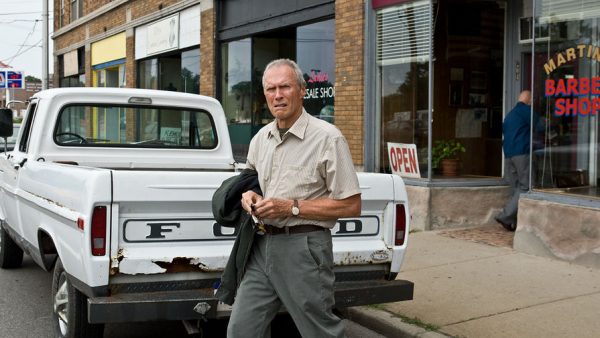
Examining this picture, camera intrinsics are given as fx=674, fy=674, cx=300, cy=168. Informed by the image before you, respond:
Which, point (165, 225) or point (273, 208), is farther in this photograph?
point (165, 225)

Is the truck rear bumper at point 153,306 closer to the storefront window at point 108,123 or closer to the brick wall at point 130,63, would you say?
the storefront window at point 108,123

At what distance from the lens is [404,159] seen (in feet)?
32.0

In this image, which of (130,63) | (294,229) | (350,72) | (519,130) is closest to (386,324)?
(294,229)

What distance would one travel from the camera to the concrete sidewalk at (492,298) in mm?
4977

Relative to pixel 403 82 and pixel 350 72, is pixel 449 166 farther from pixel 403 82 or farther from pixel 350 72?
pixel 350 72

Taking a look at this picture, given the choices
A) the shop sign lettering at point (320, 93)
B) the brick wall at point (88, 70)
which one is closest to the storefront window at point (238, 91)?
the shop sign lettering at point (320, 93)

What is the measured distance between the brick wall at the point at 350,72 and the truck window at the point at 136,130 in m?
3.94

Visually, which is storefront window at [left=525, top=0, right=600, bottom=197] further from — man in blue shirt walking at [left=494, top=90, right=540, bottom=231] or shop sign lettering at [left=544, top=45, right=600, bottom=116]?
man in blue shirt walking at [left=494, top=90, right=540, bottom=231]

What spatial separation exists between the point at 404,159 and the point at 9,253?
5362 millimetres

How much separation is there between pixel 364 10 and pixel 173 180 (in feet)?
22.6

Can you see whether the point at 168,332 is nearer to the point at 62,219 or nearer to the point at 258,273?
the point at 62,219

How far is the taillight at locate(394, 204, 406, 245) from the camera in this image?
4.53 m

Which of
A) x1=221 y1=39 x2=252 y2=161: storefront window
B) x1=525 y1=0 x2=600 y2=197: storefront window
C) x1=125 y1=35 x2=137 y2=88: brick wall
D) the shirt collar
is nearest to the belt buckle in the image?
the shirt collar

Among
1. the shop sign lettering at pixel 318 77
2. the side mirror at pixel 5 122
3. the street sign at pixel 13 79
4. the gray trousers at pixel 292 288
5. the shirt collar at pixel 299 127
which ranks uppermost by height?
the street sign at pixel 13 79
